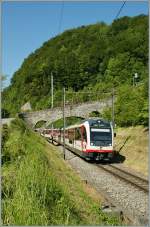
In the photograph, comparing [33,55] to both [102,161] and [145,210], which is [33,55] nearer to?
[102,161]

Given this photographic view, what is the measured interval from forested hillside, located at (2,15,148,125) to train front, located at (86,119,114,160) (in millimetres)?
8389

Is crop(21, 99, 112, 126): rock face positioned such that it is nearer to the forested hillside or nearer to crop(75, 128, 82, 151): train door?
the forested hillside

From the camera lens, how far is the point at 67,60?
132ft

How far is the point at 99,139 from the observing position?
24000 mm

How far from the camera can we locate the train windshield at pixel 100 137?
23.9 m

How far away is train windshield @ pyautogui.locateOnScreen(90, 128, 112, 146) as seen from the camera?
2392 cm

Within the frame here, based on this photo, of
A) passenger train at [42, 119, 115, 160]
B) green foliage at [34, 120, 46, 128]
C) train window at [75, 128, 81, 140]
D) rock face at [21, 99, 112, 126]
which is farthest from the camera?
green foliage at [34, 120, 46, 128]

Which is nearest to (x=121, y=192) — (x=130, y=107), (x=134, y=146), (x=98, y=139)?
(x=98, y=139)

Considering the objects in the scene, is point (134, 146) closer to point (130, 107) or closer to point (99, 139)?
point (99, 139)

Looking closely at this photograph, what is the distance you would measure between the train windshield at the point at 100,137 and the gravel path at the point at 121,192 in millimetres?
3490

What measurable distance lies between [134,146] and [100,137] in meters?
3.68

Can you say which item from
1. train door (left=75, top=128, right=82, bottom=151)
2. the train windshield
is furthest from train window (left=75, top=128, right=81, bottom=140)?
the train windshield

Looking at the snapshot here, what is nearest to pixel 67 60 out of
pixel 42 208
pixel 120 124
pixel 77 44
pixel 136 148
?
pixel 77 44

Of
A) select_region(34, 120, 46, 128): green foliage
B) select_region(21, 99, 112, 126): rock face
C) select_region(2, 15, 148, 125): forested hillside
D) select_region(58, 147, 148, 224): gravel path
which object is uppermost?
select_region(2, 15, 148, 125): forested hillside
